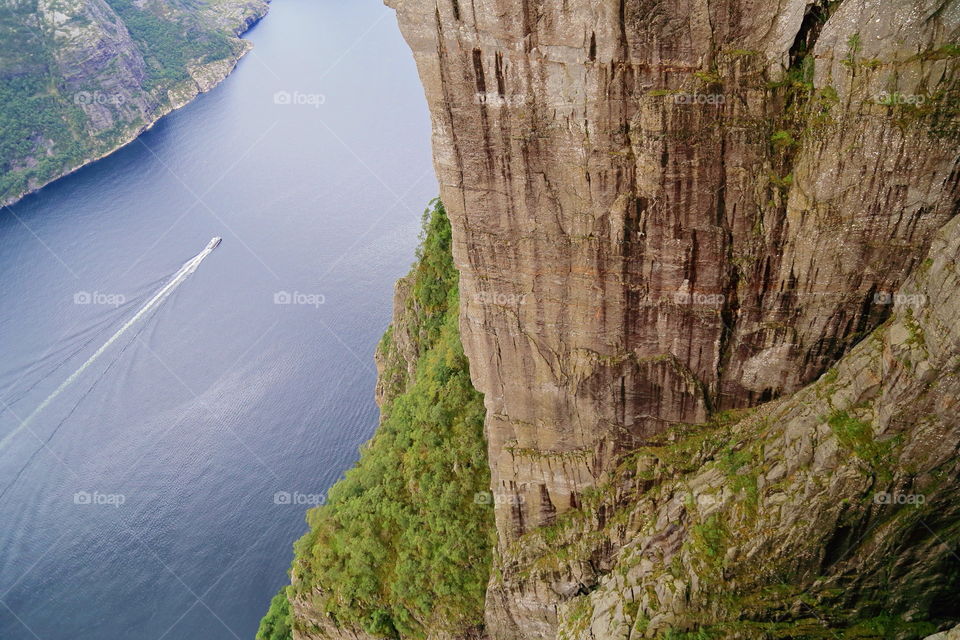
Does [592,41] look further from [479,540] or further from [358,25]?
[358,25]

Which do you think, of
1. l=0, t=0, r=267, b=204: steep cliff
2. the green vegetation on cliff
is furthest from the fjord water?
the green vegetation on cliff

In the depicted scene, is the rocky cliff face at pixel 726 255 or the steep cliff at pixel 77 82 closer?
the rocky cliff face at pixel 726 255

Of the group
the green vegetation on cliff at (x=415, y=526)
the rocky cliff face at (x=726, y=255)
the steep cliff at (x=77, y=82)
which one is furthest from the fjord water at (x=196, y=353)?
the rocky cliff face at (x=726, y=255)

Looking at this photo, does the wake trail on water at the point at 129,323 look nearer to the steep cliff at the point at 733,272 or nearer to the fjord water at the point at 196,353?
the fjord water at the point at 196,353

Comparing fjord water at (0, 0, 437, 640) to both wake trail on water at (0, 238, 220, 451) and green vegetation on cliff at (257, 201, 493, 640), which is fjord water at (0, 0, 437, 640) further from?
green vegetation on cliff at (257, 201, 493, 640)

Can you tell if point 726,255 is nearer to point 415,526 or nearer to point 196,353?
point 415,526

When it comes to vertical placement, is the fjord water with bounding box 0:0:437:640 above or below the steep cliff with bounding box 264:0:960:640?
below
